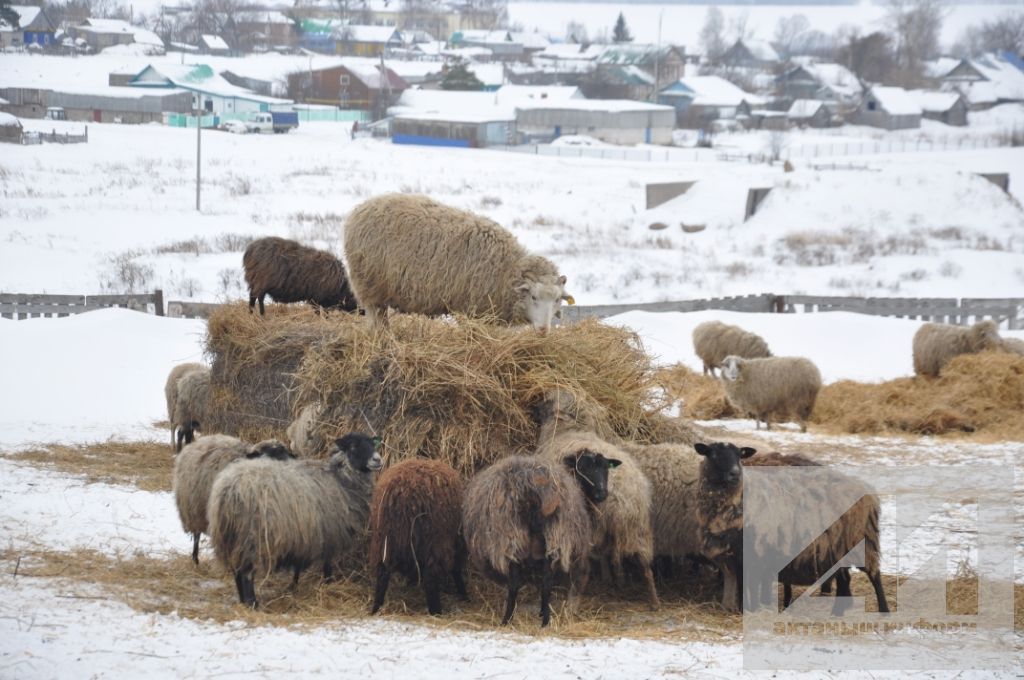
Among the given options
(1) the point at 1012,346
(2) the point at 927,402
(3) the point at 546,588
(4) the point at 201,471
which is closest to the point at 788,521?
(3) the point at 546,588

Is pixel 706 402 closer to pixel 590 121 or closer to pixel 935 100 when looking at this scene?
pixel 590 121

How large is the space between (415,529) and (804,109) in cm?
8454

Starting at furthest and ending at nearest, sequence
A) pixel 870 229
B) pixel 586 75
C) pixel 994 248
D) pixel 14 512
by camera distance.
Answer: pixel 586 75 → pixel 870 229 → pixel 994 248 → pixel 14 512

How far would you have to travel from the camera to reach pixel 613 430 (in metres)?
9.42

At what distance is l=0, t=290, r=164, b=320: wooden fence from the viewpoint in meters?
19.1

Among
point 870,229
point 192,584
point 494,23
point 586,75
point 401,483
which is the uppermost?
point 494,23

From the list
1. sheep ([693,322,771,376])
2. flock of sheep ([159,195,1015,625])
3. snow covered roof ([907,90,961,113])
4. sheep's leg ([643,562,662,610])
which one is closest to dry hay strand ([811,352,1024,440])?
sheep ([693,322,771,376])

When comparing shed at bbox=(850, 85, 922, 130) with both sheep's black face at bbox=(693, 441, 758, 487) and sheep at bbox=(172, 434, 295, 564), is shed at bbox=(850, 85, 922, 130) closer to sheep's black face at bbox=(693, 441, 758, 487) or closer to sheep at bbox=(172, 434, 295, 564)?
sheep's black face at bbox=(693, 441, 758, 487)

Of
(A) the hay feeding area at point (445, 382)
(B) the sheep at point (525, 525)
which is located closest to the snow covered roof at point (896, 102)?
(A) the hay feeding area at point (445, 382)

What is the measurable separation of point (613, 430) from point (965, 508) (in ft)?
10.5

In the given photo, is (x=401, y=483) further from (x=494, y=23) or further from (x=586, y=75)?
(x=494, y=23)

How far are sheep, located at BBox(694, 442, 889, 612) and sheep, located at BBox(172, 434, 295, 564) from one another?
308cm

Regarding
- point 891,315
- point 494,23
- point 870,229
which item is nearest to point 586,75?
point 494,23

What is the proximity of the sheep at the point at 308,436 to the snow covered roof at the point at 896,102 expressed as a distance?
81341mm
